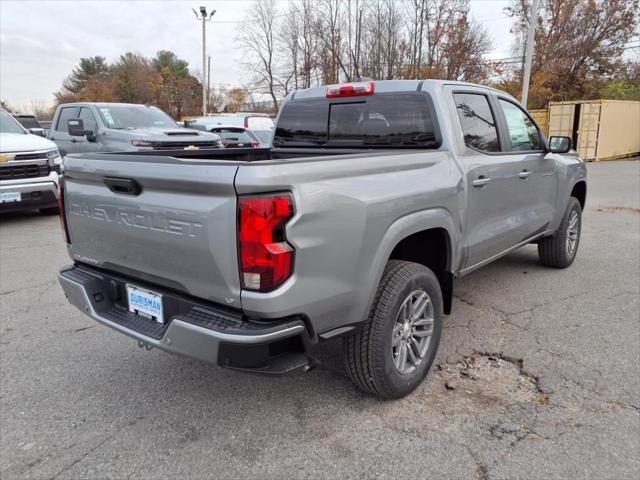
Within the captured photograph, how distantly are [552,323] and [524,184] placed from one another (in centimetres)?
121

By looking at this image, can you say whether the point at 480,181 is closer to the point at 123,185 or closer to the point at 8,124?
the point at 123,185

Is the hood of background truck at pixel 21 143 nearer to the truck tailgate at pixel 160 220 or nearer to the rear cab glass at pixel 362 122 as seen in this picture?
the rear cab glass at pixel 362 122

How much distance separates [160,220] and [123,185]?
0.33 metres

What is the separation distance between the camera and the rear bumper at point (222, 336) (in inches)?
84.9

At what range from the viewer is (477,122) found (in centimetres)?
385

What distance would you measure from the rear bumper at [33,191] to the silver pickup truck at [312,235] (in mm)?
5274

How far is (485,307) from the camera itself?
14.7 feet

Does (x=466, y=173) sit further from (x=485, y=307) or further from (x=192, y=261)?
(x=192, y=261)

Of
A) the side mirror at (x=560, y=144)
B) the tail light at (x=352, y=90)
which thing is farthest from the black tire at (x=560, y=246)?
the tail light at (x=352, y=90)

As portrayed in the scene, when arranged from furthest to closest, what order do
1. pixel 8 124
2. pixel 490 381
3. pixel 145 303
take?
1. pixel 8 124
2. pixel 490 381
3. pixel 145 303

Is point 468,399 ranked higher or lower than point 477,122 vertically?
lower

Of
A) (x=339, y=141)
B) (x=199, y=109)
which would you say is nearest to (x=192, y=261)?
(x=339, y=141)

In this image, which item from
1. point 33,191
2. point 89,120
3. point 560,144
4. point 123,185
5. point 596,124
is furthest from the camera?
point 596,124

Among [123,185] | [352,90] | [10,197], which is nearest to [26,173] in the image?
[10,197]
